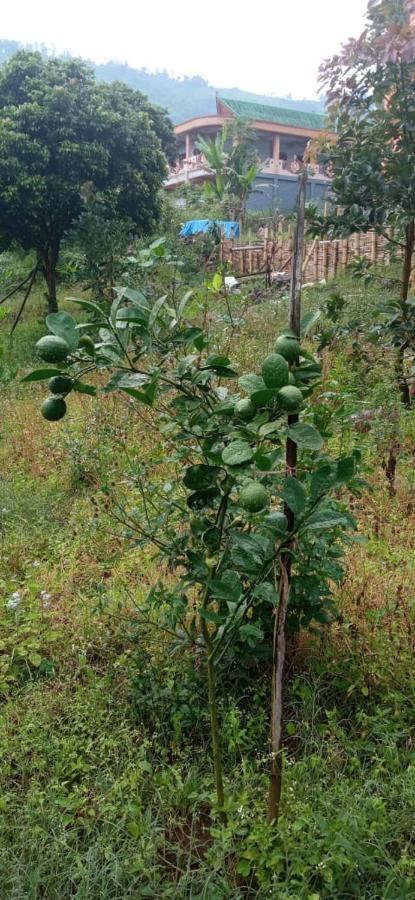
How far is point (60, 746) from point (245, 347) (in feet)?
11.7

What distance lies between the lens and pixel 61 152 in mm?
8688

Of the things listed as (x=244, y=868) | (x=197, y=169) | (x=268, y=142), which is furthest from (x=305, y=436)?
(x=268, y=142)

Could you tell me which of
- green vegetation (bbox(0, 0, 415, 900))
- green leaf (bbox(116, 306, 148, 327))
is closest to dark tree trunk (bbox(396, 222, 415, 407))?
green vegetation (bbox(0, 0, 415, 900))

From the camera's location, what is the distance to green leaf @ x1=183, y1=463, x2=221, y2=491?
3.83ft

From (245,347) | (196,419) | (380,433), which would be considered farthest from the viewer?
(245,347)

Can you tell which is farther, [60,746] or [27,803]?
Result: [60,746]

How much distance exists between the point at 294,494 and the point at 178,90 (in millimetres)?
85871

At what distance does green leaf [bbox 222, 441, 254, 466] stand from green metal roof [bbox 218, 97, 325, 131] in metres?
25.8

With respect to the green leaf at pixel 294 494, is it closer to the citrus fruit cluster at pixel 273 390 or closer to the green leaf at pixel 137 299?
the citrus fruit cluster at pixel 273 390

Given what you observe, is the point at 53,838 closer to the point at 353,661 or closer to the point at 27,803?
the point at 27,803

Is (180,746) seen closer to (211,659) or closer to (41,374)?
(211,659)

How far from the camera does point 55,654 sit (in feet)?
7.30

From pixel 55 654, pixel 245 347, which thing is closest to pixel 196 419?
pixel 55 654

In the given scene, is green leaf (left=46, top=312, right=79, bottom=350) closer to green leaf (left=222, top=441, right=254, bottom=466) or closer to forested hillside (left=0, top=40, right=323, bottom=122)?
green leaf (left=222, top=441, right=254, bottom=466)
